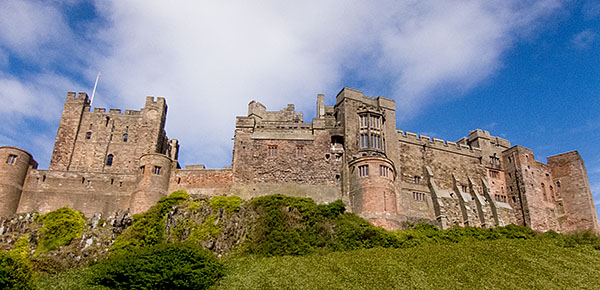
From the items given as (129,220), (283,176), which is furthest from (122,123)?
(283,176)

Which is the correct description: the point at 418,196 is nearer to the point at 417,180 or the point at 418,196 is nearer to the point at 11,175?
the point at 417,180

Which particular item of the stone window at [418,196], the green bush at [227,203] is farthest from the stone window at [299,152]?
the stone window at [418,196]

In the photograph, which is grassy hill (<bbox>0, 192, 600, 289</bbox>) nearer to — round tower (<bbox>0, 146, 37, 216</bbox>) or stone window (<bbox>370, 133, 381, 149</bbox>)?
round tower (<bbox>0, 146, 37, 216</bbox>)

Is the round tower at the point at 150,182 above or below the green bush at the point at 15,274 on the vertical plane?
above

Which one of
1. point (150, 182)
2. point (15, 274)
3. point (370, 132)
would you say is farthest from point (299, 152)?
point (15, 274)

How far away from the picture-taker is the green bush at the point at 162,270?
3088cm

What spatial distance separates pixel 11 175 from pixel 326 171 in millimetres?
27146

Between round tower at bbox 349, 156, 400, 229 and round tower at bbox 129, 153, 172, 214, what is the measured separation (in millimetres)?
16810

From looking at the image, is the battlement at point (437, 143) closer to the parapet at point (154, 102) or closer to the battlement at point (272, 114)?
the battlement at point (272, 114)

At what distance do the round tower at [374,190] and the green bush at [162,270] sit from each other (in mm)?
14098

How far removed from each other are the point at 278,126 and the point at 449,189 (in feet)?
63.3

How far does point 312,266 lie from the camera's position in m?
33.4

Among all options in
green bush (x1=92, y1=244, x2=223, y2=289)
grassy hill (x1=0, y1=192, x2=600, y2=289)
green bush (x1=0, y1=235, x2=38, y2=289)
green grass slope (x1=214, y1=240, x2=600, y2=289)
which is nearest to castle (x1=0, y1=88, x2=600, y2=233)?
grassy hill (x1=0, y1=192, x2=600, y2=289)

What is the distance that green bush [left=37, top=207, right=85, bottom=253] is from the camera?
1487 inches
